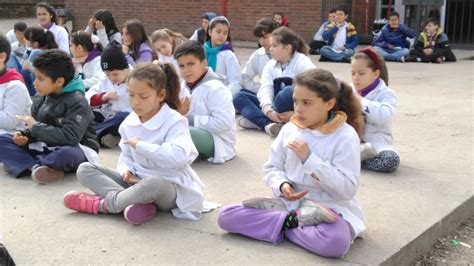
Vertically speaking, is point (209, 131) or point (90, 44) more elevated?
point (90, 44)

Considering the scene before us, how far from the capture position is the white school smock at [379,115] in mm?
5465

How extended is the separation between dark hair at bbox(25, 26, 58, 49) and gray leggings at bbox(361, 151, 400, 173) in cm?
491

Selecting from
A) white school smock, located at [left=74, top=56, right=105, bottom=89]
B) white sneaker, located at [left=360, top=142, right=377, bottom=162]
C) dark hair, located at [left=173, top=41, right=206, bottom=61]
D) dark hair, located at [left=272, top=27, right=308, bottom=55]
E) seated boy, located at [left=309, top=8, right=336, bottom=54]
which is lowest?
seated boy, located at [left=309, top=8, right=336, bottom=54]

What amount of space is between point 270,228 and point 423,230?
1.04 meters

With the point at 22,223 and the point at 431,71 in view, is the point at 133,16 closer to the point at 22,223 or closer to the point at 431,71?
the point at 431,71

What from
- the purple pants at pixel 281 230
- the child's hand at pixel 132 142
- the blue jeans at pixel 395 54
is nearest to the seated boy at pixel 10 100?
the child's hand at pixel 132 142

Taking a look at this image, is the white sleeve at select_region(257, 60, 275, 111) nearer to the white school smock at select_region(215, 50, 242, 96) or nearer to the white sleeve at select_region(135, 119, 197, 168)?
the white school smock at select_region(215, 50, 242, 96)

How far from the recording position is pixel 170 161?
13.3 feet

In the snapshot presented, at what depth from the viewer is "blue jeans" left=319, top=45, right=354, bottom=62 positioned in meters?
14.5

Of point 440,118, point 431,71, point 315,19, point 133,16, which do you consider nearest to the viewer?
point 440,118

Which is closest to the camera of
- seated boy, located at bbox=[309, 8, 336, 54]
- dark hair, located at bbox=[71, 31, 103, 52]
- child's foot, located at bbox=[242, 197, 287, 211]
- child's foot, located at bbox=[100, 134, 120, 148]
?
child's foot, located at bbox=[242, 197, 287, 211]

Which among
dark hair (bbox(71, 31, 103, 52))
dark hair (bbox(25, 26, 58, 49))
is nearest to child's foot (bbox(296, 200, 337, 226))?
dark hair (bbox(71, 31, 103, 52))

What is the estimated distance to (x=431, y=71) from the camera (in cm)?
1288

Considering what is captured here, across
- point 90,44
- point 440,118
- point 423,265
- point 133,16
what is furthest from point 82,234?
point 133,16
